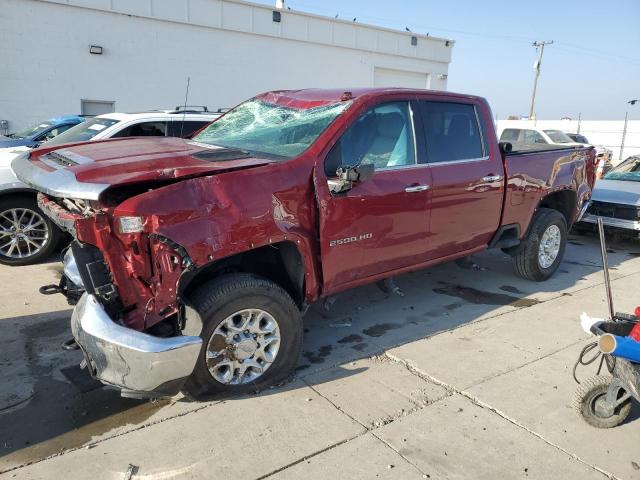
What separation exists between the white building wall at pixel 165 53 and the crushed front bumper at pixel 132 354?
42.5ft

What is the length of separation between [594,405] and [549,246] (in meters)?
3.11

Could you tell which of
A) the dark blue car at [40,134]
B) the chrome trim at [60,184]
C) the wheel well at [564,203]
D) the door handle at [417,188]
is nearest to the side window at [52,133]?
the dark blue car at [40,134]

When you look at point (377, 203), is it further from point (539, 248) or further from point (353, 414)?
point (539, 248)

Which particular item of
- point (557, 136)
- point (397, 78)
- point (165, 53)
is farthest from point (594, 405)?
point (397, 78)

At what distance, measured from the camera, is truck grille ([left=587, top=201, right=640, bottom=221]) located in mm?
7754

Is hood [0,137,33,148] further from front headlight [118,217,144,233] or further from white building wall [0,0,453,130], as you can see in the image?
white building wall [0,0,453,130]

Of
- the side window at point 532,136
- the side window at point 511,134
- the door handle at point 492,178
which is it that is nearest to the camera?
the door handle at point 492,178

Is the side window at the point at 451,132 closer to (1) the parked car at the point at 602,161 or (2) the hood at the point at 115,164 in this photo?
(2) the hood at the point at 115,164

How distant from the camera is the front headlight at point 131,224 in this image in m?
2.88

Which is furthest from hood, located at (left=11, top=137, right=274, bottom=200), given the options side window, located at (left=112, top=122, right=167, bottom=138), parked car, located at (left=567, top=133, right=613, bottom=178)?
parked car, located at (left=567, top=133, right=613, bottom=178)

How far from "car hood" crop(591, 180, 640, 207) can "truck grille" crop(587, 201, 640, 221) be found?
7 cm

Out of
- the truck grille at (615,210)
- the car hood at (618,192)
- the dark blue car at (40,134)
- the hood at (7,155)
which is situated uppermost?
the dark blue car at (40,134)

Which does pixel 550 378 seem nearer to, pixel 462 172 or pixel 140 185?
pixel 462 172

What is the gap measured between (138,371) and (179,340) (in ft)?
0.87
